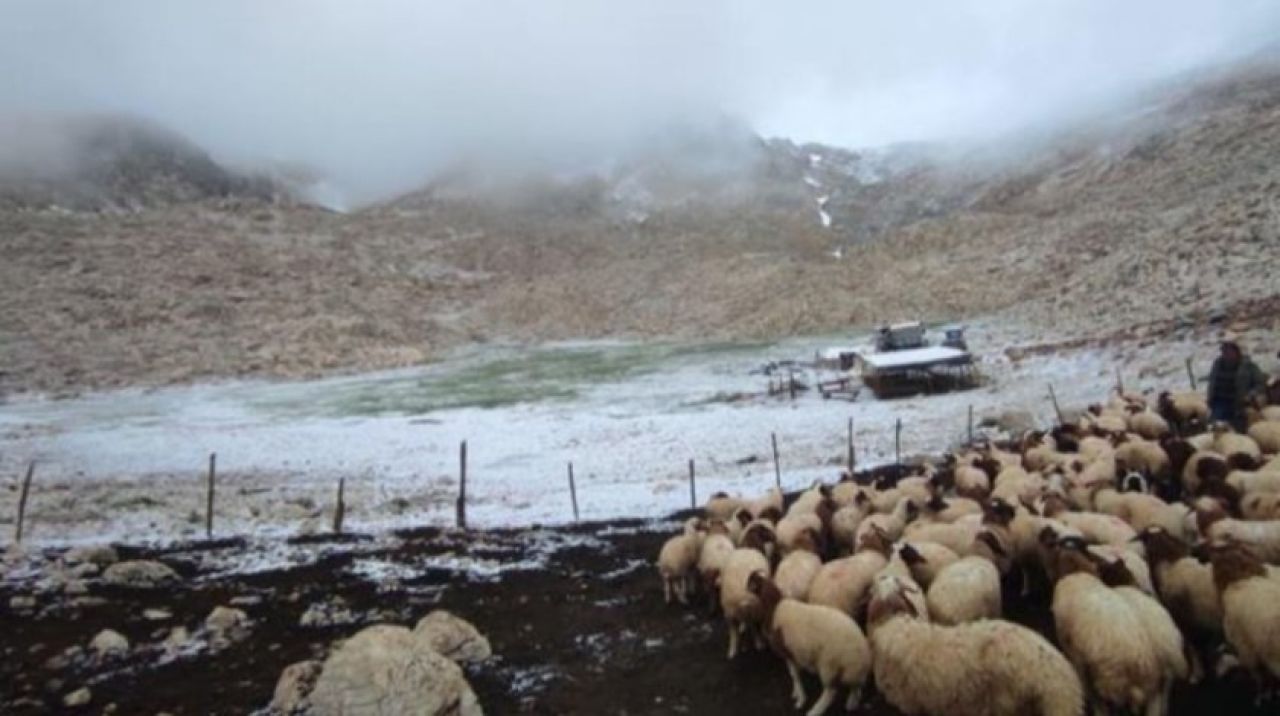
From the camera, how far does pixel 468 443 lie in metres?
37.5

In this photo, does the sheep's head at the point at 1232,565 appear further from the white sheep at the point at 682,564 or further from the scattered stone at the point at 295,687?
the scattered stone at the point at 295,687

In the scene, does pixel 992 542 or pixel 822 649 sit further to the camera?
pixel 992 542

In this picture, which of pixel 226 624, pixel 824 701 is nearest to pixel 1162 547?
pixel 824 701

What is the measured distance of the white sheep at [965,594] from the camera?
9766 millimetres

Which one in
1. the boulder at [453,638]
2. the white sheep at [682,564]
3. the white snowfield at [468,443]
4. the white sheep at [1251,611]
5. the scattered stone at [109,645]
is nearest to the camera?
the white sheep at [1251,611]

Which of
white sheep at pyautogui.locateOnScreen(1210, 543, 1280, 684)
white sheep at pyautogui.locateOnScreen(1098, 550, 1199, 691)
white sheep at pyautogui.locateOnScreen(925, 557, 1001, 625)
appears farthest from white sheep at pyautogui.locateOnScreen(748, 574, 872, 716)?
white sheep at pyautogui.locateOnScreen(1210, 543, 1280, 684)

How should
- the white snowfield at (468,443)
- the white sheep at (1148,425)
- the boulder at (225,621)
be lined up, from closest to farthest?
1. the boulder at (225,621)
2. the white sheep at (1148,425)
3. the white snowfield at (468,443)

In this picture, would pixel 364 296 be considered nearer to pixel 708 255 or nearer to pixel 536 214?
pixel 708 255

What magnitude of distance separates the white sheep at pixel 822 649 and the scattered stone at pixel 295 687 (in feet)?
18.5

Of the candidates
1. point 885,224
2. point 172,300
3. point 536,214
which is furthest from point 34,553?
point 536,214

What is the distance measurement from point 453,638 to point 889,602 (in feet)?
19.7

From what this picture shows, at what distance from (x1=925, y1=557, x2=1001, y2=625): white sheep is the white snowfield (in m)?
11.5

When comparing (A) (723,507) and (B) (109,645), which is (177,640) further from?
(A) (723,507)

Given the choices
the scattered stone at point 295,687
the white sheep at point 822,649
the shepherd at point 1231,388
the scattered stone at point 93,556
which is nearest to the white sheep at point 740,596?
the white sheep at point 822,649
